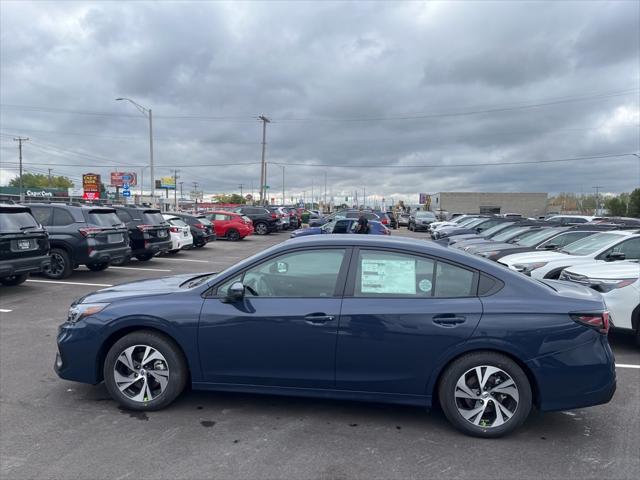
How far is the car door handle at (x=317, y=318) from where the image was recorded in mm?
3682

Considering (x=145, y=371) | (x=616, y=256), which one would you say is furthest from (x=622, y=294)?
(x=145, y=371)

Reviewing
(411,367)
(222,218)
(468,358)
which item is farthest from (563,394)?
(222,218)

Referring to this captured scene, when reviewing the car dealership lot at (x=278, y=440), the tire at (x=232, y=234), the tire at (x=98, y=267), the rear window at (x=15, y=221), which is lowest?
the car dealership lot at (x=278, y=440)

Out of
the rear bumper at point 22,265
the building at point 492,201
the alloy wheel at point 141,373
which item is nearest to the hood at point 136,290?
the alloy wheel at point 141,373

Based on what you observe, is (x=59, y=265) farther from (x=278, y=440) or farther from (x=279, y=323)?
(x=278, y=440)

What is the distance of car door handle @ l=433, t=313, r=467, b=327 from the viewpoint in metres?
3.58

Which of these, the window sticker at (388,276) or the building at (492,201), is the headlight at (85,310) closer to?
the window sticker at (388,276)

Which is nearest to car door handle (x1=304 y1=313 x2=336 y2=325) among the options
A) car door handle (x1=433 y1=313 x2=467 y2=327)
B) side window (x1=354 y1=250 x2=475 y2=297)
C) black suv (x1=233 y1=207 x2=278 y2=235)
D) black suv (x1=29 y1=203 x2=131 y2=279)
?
side window (x1=354 y1=250 x2=475 y2=297)

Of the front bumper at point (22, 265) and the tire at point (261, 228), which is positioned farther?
the tire at point (261, 228)

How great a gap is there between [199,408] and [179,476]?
996 mm

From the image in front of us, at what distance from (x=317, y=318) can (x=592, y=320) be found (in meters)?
2.10

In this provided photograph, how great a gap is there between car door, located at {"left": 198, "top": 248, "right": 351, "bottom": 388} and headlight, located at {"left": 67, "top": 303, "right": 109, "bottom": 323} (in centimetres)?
94

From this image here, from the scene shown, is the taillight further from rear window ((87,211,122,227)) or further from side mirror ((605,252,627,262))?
rear window ((87,211,122,227))

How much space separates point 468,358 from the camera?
11.8 feet
